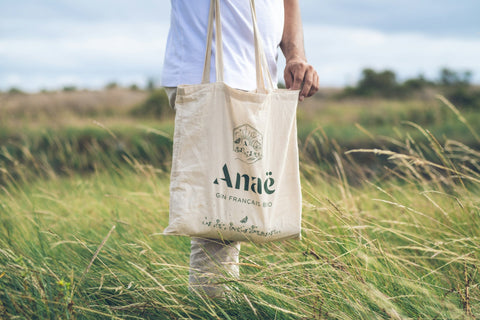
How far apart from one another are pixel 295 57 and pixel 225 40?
288 mm

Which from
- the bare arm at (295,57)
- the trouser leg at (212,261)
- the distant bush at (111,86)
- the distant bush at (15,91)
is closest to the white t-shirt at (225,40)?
the bare arm at (295,57)

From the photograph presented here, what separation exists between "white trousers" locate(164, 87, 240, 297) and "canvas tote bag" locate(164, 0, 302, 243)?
153mm

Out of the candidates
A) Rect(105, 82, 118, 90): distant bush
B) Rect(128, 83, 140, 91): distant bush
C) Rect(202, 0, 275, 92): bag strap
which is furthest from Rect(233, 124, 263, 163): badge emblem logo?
Rect(128, 83, 140, 91): distant bush

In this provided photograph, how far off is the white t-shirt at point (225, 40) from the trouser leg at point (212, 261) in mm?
Answer: 542

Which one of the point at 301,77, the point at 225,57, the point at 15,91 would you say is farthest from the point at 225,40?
the point at 15,91

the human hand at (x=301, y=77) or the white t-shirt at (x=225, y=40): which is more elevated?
the white t-shirt at (x=225, y=40)

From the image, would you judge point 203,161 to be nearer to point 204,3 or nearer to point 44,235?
point 204,3

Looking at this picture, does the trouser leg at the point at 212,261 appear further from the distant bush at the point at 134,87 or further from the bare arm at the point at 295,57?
the distant bush at the point at 134,87

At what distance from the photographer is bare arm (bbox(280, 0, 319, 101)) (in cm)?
151

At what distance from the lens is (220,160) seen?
1385 millimetres

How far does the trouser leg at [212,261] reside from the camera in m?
1.53

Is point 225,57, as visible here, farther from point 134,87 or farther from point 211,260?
point 134,87

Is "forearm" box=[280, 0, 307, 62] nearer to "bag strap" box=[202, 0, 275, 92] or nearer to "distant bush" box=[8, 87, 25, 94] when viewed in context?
"bag strap" box=[202, 0, 275, 92]

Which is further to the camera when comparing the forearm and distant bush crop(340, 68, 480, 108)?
distant bush crop(340, 68, 480, 108)
